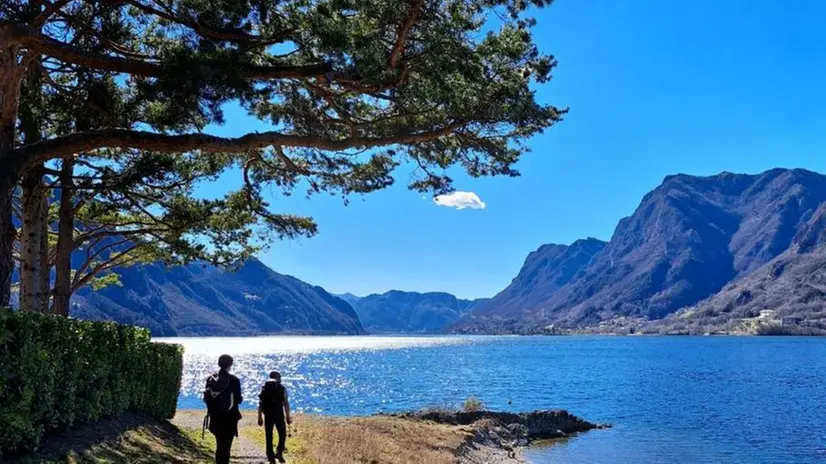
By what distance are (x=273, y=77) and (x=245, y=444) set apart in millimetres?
9683

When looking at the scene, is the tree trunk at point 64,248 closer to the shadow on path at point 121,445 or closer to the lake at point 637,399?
the shadow on path at point 121,445

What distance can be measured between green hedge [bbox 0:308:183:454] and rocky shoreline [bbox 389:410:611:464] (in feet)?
51.5

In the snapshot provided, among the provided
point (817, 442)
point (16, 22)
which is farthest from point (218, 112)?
point (817, 442)

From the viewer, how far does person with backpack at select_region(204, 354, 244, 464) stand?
1171 centimetres

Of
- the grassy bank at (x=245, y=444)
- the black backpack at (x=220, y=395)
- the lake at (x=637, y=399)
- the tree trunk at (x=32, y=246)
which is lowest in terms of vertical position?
the lake at (x=637, y=399)

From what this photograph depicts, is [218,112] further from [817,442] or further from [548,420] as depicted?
[817,442]

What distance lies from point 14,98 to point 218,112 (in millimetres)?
3867

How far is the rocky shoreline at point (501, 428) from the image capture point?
32000 millimetres

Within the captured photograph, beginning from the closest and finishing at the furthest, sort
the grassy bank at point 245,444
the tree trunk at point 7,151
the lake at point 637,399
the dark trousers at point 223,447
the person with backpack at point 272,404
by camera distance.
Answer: the grassy bank at point 245,444 < the tree trunk at point 7,151 < the dark trousers at point 223,447 < the person with backpack at point 272,404 < the lake at point 637,399

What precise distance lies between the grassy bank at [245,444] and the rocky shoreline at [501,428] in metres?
1.71

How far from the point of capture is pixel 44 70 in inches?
623

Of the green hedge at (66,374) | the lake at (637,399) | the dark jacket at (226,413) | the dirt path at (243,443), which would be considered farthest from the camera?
the lake at (637,399)

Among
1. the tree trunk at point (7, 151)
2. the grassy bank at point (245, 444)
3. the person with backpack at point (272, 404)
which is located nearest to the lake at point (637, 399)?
the grassy bank at point (245, 444)

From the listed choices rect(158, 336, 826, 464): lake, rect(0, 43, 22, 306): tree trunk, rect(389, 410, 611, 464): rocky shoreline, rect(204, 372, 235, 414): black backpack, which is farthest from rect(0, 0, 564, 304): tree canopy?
rect(158, 336, 826, 464): lake
